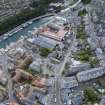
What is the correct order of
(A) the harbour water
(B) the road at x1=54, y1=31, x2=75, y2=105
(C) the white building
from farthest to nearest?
(A) the harbour water
(C) the white building
(B) the road at x1=54, y1=31, x2=75, y2=105

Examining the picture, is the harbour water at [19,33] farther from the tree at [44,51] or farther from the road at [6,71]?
the tree at [44,51]

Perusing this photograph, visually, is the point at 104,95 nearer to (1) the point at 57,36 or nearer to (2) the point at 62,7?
(1) the point at 57,36

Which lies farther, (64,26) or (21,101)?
(64,26)

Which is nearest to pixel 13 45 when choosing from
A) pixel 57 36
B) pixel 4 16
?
pixel 57 36

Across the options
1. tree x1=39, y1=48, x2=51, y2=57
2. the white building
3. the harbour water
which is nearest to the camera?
the white building

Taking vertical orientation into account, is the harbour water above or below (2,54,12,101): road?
below

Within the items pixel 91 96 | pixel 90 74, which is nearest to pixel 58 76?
pixel 90 74

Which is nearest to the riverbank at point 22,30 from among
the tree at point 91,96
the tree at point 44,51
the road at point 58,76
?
the tree at point 44,51

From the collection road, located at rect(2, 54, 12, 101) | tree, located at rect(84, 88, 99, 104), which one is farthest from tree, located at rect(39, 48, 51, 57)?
tree, located at rect(84, 88, 99, 104)

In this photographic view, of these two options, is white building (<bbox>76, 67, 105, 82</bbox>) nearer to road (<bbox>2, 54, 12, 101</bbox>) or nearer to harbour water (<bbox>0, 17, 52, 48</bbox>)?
road (<bbox>2, 54, 12, 101</bbox>)
